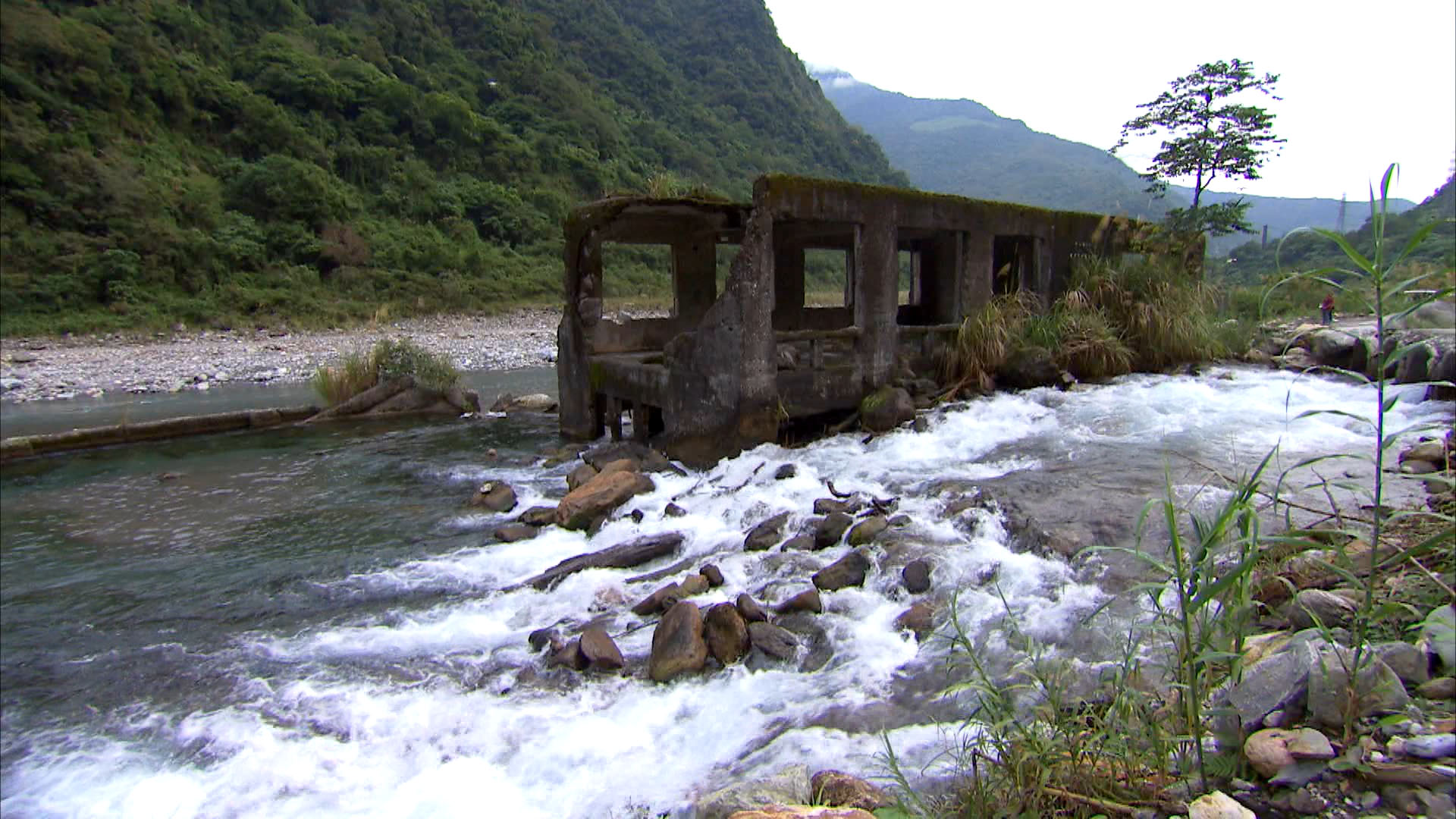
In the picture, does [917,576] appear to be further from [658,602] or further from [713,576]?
[658,602]

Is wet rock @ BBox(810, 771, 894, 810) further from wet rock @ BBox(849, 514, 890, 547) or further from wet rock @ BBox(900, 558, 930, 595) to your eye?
wet rock @ BBox(849, 514, 890, 547)

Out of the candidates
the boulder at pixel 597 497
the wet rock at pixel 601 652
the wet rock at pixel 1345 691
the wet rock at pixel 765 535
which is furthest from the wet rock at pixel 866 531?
the wet rock at pixel 1345 691

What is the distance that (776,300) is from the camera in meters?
13.3

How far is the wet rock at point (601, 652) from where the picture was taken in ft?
16.2

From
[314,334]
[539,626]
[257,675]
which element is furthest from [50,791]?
[314,334]

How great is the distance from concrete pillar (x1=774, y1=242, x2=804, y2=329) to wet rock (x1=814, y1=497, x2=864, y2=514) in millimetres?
6512

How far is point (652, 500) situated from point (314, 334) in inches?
887

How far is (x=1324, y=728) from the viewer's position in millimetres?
2381

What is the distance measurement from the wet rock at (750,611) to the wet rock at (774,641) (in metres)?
0.08

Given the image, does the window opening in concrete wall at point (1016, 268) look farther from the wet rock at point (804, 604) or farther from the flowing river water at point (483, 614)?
the wet rock at point (804, 604)

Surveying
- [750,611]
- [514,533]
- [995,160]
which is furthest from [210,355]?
[995,160]

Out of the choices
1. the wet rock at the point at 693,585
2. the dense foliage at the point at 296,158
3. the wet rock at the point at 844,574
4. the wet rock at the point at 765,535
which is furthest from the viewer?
the dense foliage at the point at 296,158

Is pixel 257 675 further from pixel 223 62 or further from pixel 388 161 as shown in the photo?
pixel 223 62

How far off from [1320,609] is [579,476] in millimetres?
7228
